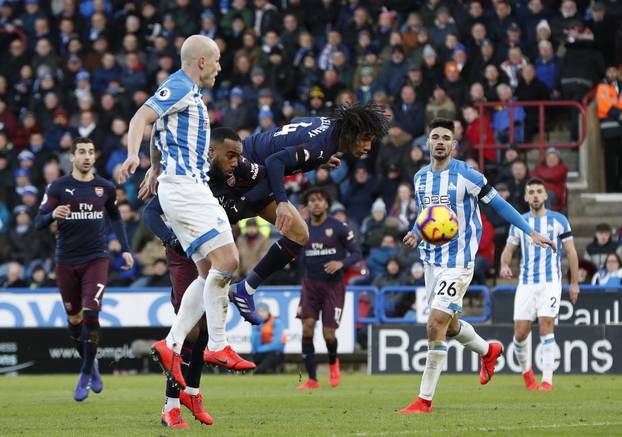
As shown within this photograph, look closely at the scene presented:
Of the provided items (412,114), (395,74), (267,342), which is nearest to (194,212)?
(267,342)

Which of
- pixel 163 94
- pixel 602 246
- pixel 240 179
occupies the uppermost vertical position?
pixel 163 94

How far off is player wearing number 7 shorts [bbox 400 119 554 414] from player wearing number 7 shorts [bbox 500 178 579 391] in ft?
11.0

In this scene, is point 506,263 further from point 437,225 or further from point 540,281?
point 437,225

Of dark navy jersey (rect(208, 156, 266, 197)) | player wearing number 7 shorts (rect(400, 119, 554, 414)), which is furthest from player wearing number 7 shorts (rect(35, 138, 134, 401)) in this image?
dark navy jersey (rect(208, 156, 266, 197))

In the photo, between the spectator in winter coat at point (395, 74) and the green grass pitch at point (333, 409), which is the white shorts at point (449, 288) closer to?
the green grass pitch at point (333, 409)

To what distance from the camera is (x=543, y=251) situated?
15.4m

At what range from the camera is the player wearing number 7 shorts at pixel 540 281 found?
15.2 m

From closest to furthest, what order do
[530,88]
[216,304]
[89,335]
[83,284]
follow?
[216,304] < [89,335] < [83,284] < [530,88]

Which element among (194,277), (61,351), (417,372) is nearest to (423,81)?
(417,372)

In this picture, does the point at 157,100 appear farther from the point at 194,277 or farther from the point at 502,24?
the point at 502,24

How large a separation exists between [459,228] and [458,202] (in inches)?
9.7

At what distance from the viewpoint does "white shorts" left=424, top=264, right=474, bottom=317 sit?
11531 millimetres

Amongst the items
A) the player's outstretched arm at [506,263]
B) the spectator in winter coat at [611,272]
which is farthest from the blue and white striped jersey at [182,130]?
the spectator in winter coat at [611,272]

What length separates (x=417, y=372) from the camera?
19031 millimetres
